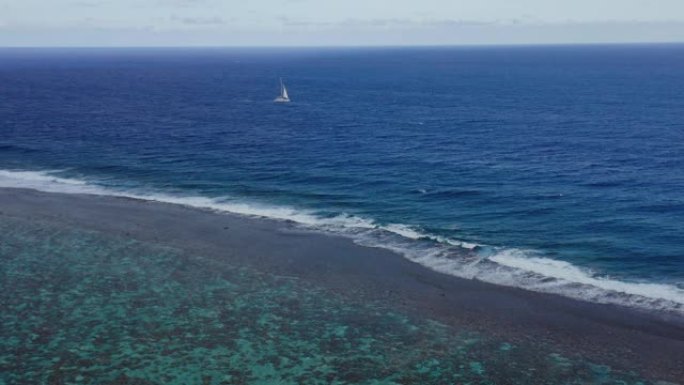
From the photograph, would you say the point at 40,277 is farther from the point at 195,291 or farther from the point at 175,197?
the point at 175,197

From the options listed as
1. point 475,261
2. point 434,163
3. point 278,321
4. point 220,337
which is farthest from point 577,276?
point 434,163

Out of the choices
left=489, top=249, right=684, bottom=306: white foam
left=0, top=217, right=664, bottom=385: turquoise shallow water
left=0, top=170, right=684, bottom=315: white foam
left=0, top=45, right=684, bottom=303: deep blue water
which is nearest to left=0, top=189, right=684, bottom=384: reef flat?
left=0, top=217, right=664, bottom=385: turquoise shallow water

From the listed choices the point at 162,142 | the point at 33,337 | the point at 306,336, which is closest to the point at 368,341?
the point at 306,336

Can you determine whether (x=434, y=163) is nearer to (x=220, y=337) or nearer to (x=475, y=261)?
(x=475, y=261)

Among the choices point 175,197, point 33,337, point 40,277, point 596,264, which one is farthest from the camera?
point 175,197

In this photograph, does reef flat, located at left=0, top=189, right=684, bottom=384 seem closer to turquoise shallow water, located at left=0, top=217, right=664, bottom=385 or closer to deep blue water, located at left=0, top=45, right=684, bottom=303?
turquoise shallow water, located at left=0, top=217, right=664, bottom=385

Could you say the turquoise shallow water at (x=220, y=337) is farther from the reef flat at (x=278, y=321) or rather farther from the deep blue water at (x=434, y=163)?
the deep blue water at (x=434, y=163)
